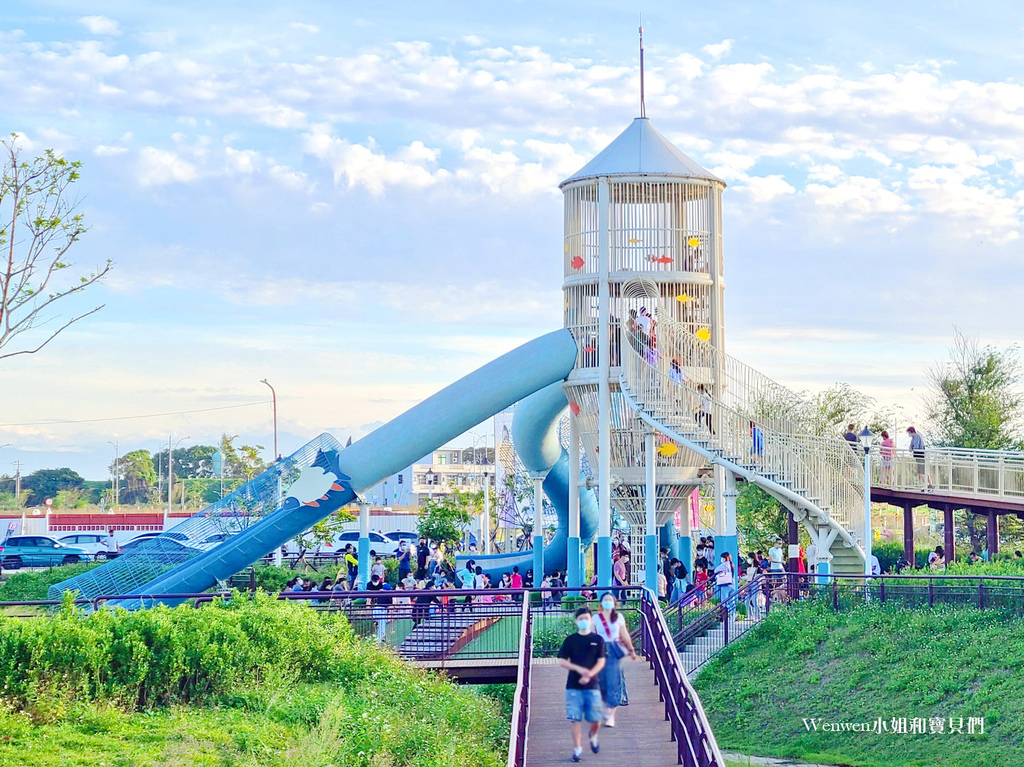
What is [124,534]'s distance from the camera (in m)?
63.8

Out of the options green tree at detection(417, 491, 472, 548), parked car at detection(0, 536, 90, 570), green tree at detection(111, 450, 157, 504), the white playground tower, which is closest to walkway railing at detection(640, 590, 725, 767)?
the white playground tower

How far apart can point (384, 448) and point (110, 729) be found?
1624cm

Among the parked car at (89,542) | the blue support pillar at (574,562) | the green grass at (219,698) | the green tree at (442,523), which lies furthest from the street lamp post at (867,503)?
the parked car at (89,542)

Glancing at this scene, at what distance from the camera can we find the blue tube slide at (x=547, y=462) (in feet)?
121

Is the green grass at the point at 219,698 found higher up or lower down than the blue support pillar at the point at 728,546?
lower down

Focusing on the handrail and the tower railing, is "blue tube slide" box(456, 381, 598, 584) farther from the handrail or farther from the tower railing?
the handrail

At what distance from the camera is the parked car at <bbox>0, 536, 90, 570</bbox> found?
54.0 meters

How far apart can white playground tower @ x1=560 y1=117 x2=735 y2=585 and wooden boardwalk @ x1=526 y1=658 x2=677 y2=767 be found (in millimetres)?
13134

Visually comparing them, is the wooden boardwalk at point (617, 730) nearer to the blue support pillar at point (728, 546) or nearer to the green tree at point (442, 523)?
the blue support pillar at point (728, 546)

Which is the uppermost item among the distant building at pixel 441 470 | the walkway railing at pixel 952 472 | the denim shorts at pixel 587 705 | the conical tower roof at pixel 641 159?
the conical tower roof at pixel 641 159

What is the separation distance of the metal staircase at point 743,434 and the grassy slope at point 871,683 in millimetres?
3565

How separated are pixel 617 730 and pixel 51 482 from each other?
422 feet

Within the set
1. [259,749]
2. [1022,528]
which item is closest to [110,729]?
[259,749]

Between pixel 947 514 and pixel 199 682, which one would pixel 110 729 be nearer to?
pixel 199 682
